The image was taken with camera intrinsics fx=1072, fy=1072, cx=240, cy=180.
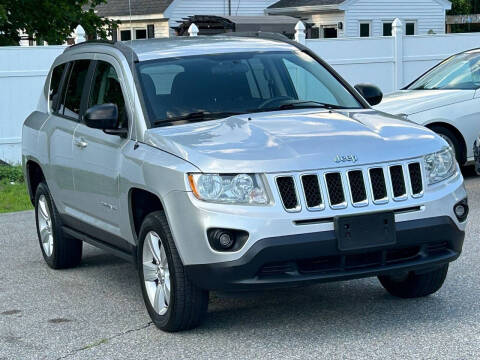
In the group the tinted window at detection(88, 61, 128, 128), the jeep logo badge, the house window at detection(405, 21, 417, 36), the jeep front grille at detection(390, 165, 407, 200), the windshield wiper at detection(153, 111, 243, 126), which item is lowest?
the house window at detection(405, 21, 417, 36)

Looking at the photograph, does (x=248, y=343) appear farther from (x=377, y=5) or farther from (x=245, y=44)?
(x=377, y=5)

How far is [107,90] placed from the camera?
770cm

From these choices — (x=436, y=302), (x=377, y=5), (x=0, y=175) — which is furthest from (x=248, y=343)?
(x=377, y=5)

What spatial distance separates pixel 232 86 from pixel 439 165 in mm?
1609

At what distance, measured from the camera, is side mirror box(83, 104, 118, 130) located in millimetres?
7023

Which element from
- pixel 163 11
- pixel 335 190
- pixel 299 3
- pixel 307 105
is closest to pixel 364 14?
pixel 299 3

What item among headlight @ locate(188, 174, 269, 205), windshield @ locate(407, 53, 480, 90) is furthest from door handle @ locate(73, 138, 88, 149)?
windshield @ locate(407, 53, 480, 90)

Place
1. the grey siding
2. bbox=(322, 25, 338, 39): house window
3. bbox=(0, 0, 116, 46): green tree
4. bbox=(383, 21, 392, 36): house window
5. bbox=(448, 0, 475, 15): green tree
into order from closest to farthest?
1. bbox=(0, 0, 116, 46): green tree
2. the grey siding
3. bbox=(322, 25, 338, 39): house window
4. bbox=(383, 21, 392, 36): house window
5. bbox=(448, 0, 475, 15): green tree

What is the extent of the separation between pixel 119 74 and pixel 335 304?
2168mm

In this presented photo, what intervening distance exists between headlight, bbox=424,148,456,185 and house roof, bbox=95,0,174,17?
33.9 m

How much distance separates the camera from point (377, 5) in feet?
137

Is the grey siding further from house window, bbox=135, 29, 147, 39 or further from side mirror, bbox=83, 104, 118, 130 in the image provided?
side mirror, bbox=83, 104, 118, 130

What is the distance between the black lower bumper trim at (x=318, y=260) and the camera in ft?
19.4

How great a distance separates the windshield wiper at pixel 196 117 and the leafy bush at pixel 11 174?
8.17 m
